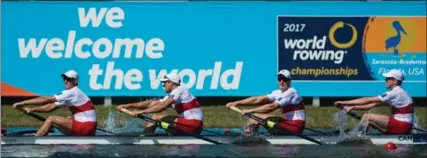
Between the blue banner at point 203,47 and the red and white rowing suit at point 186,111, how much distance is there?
6888mm

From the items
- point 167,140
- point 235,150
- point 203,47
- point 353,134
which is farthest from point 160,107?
point 203,47

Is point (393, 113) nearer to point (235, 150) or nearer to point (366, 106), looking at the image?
point (366, 106)

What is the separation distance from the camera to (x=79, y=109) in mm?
12547

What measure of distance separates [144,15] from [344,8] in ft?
16.2

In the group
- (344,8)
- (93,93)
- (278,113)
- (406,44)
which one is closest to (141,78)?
(93,93)

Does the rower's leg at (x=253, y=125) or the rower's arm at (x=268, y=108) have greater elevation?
the rower's arm at (x=268, y=108)

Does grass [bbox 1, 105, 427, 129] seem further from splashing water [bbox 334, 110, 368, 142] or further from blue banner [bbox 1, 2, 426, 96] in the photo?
splashing water [bbox 334, 110, 368, 142]

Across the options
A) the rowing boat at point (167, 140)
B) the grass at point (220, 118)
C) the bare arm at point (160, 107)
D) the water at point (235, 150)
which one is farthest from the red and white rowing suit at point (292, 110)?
the grass at point (220, 118)

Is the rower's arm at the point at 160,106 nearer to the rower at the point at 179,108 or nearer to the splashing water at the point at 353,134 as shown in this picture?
the rower at the point at 179,108

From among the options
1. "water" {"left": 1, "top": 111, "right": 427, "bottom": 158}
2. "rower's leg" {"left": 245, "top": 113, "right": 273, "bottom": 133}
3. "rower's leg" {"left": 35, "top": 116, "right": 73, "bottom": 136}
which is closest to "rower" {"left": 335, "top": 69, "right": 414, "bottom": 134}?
"water" {"left": 1, "top": 111, "right": 427, "bottom": 158}

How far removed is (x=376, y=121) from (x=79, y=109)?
469cm

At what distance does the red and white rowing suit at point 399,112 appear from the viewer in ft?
43.2

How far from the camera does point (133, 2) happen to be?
2006cm

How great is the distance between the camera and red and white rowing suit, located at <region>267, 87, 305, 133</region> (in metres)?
13.1
